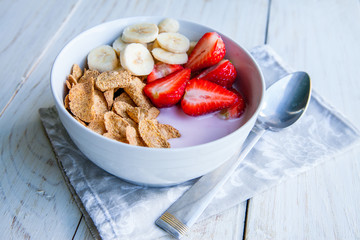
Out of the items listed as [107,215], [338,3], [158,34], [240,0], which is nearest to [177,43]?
[158,34]

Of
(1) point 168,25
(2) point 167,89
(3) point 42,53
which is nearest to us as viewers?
(2) point 167,89

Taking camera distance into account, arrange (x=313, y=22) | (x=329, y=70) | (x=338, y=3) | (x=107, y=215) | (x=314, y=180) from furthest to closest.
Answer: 1. (x=338, y=3)
2. (x=313, y=22)
3. (x=329, y=70)
4. (x=314, y=180)
5. (x=107, y=215)

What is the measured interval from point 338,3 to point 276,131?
83cm

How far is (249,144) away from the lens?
824 mm

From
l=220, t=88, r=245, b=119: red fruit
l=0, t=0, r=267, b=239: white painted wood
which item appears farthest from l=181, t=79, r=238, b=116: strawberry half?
l=0, t=0, r=267, b=239: white painted wood

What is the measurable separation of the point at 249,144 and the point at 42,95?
0.54 meters

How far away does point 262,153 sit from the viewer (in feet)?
2.73

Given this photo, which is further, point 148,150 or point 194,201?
point 194,201

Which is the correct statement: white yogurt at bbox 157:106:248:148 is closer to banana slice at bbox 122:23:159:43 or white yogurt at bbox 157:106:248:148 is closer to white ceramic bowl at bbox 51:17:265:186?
white ceramic bowl at bbox 51:17:265:186

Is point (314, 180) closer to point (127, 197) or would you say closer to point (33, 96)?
point (127, 197)

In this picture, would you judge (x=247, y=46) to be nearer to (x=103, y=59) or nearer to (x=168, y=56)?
(x=168, y=56)

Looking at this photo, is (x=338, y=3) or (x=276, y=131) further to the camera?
(x=338, y=3)

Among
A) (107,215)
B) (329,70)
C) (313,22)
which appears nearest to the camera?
(107,215)

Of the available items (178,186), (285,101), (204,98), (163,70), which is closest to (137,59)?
(163,70)
